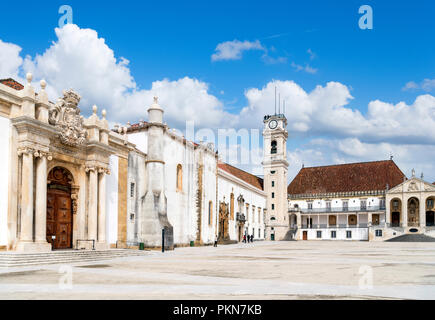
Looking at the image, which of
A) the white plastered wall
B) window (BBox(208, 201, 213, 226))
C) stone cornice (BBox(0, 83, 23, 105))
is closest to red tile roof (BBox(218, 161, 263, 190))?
window (BBox(208, 201, 213, 226))

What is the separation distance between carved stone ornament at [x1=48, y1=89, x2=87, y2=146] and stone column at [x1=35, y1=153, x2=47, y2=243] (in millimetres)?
2254

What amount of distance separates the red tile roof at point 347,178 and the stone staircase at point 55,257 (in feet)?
187

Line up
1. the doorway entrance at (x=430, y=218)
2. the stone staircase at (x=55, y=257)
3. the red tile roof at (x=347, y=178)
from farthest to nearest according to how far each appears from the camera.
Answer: the red tile roof at (x=347, y=178) < the doorway entrance at (x=430, y=218) < the stone staircase at (x=55, y=257)

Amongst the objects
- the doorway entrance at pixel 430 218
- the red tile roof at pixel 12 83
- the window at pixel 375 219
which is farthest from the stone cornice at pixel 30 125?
the doorway entrance at pixel 430 218

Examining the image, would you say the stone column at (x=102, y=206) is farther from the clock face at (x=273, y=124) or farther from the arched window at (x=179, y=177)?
the clock face at (x=273, y=124)

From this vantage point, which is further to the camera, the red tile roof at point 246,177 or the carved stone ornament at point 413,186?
the carved stone ornament at point 413,186

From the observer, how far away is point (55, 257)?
→ 63.6ft

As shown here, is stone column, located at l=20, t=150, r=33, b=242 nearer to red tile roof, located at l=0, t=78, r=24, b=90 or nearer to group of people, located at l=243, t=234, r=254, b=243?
red tile roof, located at l=0, t=78, r=24, b=90

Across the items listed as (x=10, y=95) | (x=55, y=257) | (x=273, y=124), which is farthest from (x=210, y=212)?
(x=273, y=124)

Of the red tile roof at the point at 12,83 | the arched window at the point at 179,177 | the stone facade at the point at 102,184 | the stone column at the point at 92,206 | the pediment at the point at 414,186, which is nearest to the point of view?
the stone facade at the point at 102,184

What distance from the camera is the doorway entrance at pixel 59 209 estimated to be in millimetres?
23250
